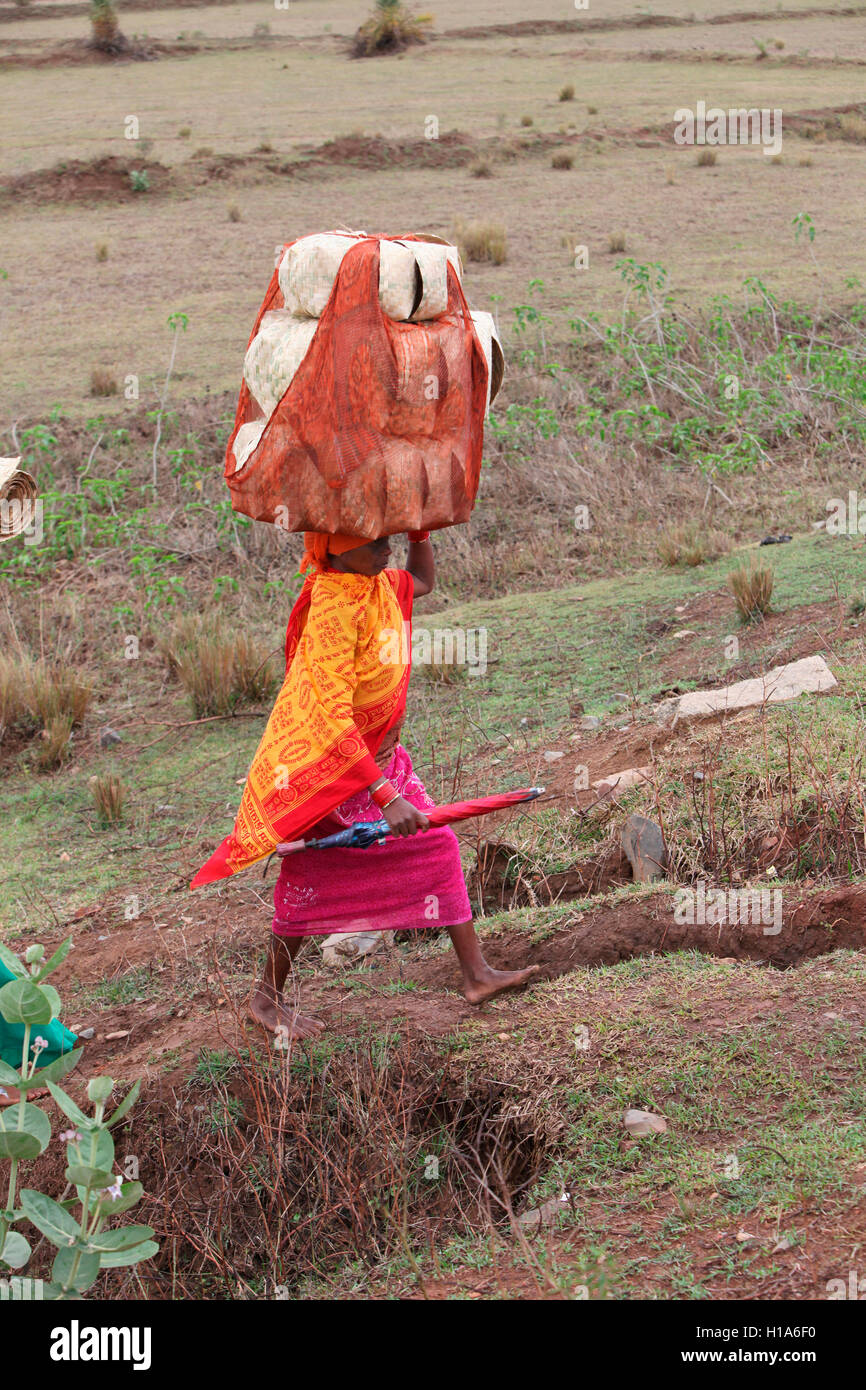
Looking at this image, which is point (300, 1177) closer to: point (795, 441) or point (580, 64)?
point (795, 441)

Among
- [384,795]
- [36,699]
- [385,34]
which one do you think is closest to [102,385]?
[36,699]

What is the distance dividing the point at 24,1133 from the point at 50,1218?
0.13 metres

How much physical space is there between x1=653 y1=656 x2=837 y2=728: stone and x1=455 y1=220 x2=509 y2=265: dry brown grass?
8428 mm

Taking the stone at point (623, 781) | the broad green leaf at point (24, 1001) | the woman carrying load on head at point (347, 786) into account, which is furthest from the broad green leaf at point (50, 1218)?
the stone at point (623, 781)

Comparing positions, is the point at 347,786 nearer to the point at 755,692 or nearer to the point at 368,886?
the point at 368,886

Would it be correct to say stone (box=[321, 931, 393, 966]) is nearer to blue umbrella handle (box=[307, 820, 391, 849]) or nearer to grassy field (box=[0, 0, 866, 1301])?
grassy field (box=[0, 0, 866, 1301])

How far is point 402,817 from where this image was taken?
291 cm

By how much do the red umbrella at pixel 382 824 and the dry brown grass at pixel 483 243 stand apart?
10.0 meters

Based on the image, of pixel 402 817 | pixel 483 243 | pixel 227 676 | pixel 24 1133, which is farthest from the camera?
pixel 483 243

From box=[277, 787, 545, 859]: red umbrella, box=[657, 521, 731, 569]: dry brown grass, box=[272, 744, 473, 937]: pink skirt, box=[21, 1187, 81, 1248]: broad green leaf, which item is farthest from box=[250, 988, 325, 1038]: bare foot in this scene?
box=[657, 521, 731, 569]: dry brown grass

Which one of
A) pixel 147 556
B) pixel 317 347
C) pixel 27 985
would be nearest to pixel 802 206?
pixel 147 556

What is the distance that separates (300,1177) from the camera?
2900mm

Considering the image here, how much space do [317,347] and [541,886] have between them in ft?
5.97

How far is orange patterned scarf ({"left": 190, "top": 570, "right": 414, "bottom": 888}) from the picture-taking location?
2.91m
